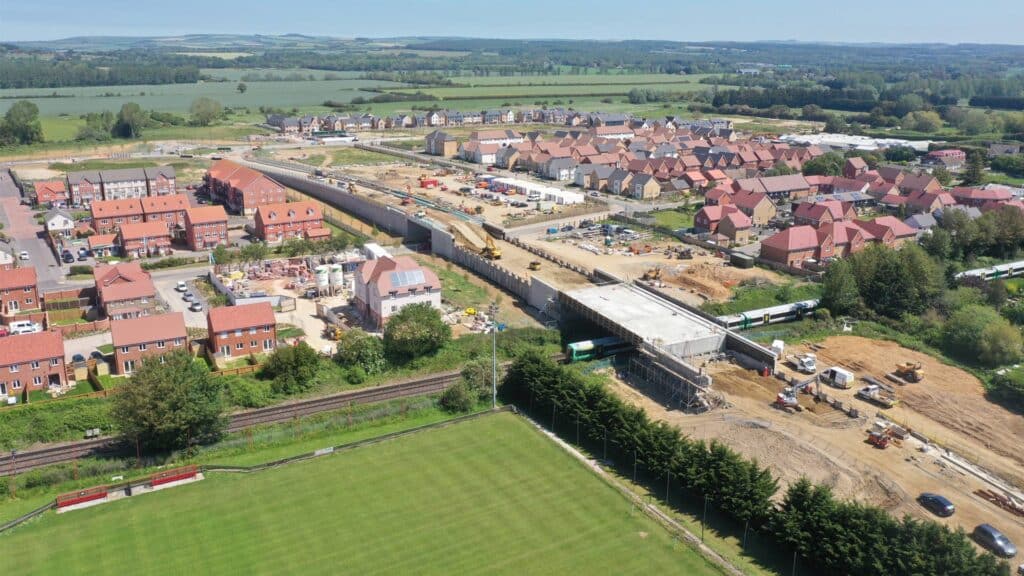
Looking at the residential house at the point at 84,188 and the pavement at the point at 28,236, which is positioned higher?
the residential house at the point at 84,188

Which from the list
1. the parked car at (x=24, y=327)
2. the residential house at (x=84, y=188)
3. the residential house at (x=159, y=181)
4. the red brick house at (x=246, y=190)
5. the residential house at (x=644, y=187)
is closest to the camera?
the parked car at (x=24, y=327)

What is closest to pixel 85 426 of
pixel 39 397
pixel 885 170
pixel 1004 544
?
pixel 39 397

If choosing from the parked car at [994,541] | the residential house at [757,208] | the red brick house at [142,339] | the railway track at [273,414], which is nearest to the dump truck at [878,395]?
the parked car at [994,541]

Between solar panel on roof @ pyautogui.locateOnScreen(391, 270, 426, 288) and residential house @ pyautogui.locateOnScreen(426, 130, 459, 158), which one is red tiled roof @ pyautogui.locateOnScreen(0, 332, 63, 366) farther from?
residential house @ pyautogui.locateOnScreen(426, 130, 459, 158)

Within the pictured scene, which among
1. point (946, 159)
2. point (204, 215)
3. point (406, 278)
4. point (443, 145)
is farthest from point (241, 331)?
point (946, 159)

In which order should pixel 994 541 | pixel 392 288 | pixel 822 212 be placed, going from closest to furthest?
pixel 994 541, pixel 392 288, pixel 822 212

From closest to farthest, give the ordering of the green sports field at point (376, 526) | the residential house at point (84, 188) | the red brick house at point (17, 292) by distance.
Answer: the green sports field at point (376, 526) → the red brick house at point (17, 292) → the residential house at point (84, 188)

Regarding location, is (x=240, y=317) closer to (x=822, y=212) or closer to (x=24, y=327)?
(x=24, y=327)

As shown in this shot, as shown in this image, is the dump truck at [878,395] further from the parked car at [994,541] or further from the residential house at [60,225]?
the residential house at [60,225]
